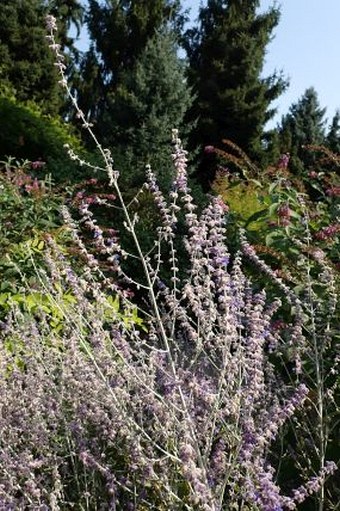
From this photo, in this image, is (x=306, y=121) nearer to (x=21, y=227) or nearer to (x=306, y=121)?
(x=306, y=121)

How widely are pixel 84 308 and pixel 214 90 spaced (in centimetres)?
1951

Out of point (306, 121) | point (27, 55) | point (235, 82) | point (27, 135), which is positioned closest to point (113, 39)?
point (27, 55)

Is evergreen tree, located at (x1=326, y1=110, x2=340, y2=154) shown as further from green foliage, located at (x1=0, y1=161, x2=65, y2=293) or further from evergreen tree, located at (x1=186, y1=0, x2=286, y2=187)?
green foliage, located at (x1=0, y1=161, x2=65, y2=293)

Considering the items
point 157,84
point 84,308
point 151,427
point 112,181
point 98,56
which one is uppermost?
point 98,56

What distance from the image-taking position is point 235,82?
72.1ft

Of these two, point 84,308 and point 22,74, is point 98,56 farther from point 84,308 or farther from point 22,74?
point 84,308

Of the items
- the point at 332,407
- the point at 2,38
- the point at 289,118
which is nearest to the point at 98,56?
the point at 2,38

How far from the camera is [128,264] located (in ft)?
24.2

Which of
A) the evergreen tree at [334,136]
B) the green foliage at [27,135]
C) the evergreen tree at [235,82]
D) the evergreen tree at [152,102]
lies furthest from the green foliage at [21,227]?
the evergreen tree at [334,136]

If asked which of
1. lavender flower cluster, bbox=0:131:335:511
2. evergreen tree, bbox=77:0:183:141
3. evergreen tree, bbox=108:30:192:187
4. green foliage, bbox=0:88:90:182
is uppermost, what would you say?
evergreen tree, bbox=77:0:183:141

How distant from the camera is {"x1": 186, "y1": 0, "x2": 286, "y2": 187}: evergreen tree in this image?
68.8ft

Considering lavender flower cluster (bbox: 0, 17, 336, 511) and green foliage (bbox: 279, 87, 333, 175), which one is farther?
green foliage (bbox: 279, 87, 333, 175)

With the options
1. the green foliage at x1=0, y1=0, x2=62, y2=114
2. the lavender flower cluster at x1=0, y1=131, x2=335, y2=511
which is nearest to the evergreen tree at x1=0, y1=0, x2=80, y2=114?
the green foliage at x1=0, y1=0, x2=62, y2=114

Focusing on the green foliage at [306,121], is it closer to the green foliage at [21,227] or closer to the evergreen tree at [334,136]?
the evergreen tree at [334,136]
